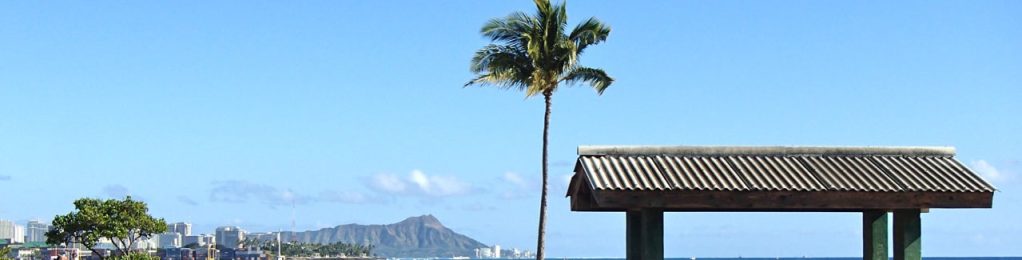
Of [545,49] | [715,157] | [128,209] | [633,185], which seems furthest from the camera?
[128,209]

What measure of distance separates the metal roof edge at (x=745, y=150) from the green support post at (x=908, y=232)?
1.01 meters

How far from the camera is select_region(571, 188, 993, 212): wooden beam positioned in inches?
722

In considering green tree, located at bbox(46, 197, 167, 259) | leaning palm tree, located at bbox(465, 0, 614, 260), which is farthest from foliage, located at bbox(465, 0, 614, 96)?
green tree, located at bbox(46, 197, 167, 259)

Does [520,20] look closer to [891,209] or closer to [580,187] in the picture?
Result: [580,187]

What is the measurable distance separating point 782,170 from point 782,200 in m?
0.63

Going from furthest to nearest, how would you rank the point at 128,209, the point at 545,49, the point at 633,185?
1. the point at 128,209
2. the point at 545,49
3. the point at 633,185

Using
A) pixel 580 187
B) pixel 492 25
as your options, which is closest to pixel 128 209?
pixel 492 25

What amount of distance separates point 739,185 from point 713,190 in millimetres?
405

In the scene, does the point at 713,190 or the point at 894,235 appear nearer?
the point at 713,190

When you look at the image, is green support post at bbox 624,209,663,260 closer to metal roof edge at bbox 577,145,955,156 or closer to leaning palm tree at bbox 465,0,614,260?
metal roof edge at bbox 577,145,955,156

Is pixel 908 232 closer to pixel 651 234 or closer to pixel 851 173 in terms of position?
pixel 851 173

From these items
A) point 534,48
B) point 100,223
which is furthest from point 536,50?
point 100,223

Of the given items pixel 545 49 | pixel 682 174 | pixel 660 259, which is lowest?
pixel 660 259

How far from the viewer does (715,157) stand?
19.5 metres
